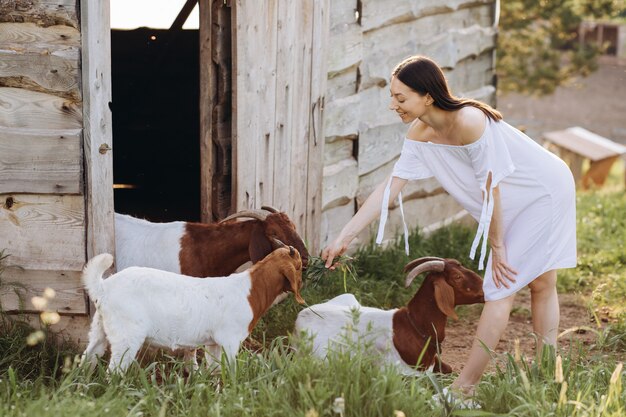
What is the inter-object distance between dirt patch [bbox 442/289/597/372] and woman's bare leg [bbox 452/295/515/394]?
78 cm

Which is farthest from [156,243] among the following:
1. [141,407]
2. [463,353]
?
[463,353]

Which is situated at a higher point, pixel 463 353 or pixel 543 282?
pixel 543 282

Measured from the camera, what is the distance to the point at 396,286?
733 cm

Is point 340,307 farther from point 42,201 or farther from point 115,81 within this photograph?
point 115,81

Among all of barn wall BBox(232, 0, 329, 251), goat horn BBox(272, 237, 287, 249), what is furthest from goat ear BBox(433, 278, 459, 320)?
barn wall BBox(232, 0, 329, 251)

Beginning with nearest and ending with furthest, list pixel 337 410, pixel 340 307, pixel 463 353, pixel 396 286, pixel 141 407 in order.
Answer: pixel 337 410 < pixel 141 407 < pixel 340 307 < pixel 463 353 < pixel 396 286

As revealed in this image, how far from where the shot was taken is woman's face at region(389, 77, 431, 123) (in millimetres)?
4859

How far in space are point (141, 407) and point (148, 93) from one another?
15.1 ft

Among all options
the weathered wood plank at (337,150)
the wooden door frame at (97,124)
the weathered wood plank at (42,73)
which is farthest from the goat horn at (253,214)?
the weathered wood plank at (337,150)

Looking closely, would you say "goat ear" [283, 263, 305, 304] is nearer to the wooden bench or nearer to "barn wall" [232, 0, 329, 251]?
"barn wall" [232, 0, 329, 251]

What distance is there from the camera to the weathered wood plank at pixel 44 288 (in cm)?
536

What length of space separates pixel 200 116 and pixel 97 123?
113 centimetres

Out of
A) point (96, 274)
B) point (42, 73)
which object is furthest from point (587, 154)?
point (96, 274)

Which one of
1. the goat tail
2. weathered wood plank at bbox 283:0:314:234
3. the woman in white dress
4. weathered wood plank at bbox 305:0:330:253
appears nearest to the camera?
the goat tail
